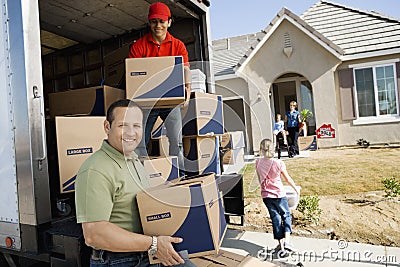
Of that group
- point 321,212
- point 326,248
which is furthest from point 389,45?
point 326,248

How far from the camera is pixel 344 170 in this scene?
7.32 meters

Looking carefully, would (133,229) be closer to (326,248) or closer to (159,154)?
(159,154)

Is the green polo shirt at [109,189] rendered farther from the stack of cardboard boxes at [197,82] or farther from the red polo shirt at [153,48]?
the stack of cardboard boxes at [197,82]

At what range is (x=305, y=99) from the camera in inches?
462

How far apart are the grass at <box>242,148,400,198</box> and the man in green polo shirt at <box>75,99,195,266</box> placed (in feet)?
10.6

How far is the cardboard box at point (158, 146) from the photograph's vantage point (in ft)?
9.97

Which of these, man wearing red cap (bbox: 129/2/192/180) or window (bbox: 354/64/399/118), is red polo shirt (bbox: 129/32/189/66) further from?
window (bbox: 354/64/399/118)

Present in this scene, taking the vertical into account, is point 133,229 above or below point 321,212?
above

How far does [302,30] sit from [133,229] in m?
10.2

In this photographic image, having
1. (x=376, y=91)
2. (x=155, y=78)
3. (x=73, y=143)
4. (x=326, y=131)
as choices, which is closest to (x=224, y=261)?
(x=73, y=143)

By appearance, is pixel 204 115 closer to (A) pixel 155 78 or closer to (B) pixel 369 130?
(A) pixel 155 78

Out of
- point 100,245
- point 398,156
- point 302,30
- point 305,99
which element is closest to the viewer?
point 100,245

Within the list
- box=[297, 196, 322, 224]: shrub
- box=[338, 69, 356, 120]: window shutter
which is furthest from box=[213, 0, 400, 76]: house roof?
box=[297, 196, 322, 224]: shrub

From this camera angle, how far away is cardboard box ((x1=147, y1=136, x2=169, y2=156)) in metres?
3.04
